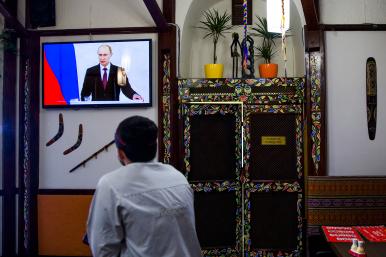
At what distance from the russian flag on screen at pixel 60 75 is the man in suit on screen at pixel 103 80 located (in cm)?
17

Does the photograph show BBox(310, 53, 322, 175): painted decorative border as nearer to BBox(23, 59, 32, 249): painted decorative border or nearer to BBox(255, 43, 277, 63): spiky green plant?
BBox(255, 43, 277, 63): spiky green plant

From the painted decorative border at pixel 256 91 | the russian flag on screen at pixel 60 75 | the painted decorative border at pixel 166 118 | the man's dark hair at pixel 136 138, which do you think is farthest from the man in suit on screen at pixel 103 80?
the man's dark hair at pixel 136 138

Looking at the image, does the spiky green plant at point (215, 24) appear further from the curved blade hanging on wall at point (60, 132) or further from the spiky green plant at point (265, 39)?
the curved blade hanging on wall at point (60, 132)

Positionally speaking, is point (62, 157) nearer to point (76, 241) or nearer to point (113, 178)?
point (76, 241)

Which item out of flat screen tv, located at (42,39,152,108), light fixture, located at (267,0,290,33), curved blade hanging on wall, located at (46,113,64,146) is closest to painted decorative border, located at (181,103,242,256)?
flat screen tv, located at (42,39,152,108)

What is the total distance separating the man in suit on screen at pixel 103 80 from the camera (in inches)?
186

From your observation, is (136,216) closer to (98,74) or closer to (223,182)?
(223,182)

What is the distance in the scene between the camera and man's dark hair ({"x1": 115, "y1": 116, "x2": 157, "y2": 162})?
1527 millimetres

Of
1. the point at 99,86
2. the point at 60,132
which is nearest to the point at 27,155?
the point at 60,132

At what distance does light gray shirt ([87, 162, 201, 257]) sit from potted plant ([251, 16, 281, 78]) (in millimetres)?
3431

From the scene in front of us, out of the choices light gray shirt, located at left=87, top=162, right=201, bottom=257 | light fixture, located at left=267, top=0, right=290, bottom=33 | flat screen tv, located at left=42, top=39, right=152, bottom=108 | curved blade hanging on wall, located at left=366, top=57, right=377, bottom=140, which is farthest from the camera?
flat screen tv, located at left=42, top=39, right=152, bottom=108

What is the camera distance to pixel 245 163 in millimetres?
4516

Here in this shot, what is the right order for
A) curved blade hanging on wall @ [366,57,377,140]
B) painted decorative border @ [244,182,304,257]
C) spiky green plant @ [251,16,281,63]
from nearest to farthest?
1. painted decorative border @ [244,182,304,257]
2. curved blade hanging on wall @ [366,57,377,140]
3. spiky green plant @ [251,16,281,63]

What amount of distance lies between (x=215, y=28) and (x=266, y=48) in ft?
2.21
